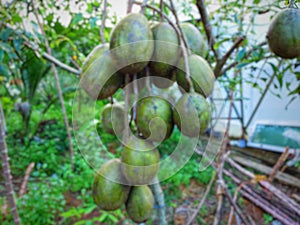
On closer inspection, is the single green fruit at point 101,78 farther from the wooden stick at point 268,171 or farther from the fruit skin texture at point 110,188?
the wooden stick at point 268,171

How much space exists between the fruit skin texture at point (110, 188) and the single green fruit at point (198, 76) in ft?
0.64

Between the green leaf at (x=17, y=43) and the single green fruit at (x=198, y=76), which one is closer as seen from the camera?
the single green fruit at (x=198, y=76)

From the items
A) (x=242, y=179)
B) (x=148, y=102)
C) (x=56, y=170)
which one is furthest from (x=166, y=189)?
(x=148, y=102)

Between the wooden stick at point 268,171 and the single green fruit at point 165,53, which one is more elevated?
the single green fruit at point 165,53

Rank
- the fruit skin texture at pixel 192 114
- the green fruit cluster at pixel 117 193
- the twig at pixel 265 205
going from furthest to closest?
the twig at pixel 265 205
the green fruit cluster at pixel 117 193
the fruit skin texture at pixel 192 114

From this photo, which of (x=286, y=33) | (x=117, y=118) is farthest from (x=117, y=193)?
(x=286, y=33)

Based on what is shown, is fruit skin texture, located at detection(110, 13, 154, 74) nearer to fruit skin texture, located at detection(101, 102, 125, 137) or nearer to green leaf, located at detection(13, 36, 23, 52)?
fruit skin texture, located at detection(101, 102, 125, 137)

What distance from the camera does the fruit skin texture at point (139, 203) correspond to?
52cm

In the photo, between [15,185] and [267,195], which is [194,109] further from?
[15,185]

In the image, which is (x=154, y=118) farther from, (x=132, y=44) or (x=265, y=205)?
(x=265, y=205)

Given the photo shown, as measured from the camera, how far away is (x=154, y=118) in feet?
1.36

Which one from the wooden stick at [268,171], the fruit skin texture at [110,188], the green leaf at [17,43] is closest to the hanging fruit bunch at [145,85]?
the fruit skin texture at [110,188]

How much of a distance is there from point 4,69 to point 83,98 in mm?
311

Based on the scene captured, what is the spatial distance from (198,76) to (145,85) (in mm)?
89
